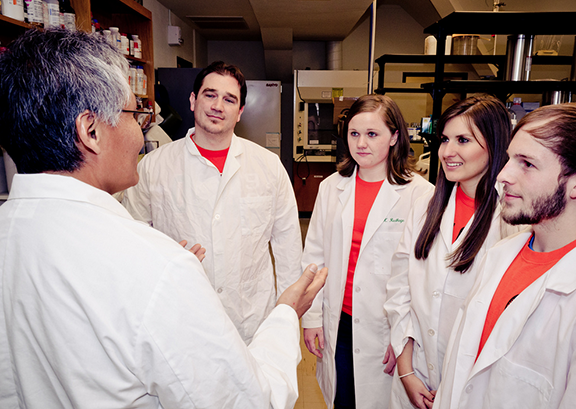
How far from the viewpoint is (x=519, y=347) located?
868 millimetres

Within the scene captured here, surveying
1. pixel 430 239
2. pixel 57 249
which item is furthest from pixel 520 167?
pixel 57 249

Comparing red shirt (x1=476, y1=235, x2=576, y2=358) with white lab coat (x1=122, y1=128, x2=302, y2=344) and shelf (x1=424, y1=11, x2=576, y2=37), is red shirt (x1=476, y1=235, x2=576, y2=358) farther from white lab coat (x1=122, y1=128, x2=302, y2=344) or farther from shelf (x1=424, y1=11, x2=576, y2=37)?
shelf (x1=424, y1=11, x2=576, y2=37)

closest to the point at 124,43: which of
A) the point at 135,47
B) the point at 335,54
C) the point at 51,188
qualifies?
the point at 135,47

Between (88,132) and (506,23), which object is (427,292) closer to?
(88,132)

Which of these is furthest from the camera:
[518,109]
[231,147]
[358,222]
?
[518,109]

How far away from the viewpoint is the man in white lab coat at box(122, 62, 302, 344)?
1633 mm

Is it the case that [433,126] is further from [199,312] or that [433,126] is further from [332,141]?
[332,141]

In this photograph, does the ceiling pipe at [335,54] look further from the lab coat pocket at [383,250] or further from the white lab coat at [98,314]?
the white lab coat at [98,314]

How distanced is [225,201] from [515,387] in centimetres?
123

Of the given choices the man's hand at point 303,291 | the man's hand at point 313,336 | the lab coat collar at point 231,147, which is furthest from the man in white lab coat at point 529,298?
the lab coat collar at point 231,147

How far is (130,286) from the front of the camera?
595mm

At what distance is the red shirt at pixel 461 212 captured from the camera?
51.4 inches

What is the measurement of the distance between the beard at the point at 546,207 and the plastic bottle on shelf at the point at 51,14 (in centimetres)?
219

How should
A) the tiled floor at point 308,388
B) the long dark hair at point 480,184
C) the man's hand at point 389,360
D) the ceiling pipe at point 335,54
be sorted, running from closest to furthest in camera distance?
1. the long dark hair at point 480,184
2. the man's hand at point 389,360
3. the tiled floor at point 308,388
4. the ceiling pipe at point 335,54
